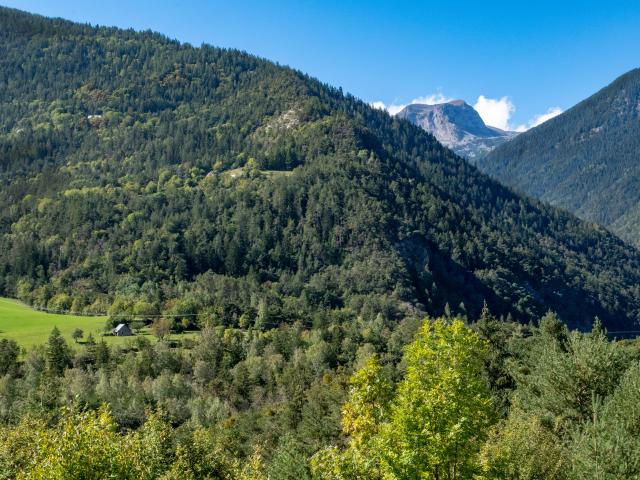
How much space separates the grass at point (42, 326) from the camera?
134625 millimetres

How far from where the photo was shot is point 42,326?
14625 cm

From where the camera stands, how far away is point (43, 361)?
113 meters

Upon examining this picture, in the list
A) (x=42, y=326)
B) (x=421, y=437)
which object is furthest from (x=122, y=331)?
(x=421, y=437)

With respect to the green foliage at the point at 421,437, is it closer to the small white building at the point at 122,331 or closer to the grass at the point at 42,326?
the grass at the point at 42,326

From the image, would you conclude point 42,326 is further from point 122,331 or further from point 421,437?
point 421,437

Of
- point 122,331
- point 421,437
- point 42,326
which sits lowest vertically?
point 122,331

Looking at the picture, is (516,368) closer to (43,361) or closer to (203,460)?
(203,460)

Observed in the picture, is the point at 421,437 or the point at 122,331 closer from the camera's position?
the point at 421,437

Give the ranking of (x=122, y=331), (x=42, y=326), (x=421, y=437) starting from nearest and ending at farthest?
(x=421, y=437) → (x=122, y=331) → (x=42, y=326)

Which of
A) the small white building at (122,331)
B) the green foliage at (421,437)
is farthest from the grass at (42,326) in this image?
the green foliage at (421,437)

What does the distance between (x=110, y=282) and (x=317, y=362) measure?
Result: 345ft

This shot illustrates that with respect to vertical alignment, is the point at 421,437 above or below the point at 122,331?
above

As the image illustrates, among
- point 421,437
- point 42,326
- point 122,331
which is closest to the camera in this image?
point 421,437

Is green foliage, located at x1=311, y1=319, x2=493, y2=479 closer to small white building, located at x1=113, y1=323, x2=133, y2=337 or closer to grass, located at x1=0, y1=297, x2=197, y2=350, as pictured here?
grass, located at x1=0, y1=297, x2=197, y2=350
